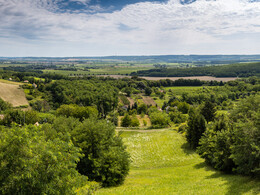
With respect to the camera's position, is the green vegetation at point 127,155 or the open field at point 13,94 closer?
the green vegetation at point 127,155

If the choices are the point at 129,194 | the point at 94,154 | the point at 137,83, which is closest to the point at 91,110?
the point at 94,154

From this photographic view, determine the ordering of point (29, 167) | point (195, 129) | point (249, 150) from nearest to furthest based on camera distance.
→ point (29, 167), point (249, 150), point (195, 129)

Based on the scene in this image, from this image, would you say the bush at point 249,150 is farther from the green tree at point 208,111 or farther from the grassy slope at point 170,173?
the green tree at point 208,111

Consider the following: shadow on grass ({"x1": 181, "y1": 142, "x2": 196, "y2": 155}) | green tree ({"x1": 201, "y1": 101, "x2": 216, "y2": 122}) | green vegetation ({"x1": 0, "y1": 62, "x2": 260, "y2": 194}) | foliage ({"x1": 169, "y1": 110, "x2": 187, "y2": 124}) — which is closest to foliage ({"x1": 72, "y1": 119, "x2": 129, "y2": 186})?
green vegetation ({"x1": 0, "y1": 62, "x2": 260, "y2": 194})

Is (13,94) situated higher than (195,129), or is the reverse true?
(195,129)

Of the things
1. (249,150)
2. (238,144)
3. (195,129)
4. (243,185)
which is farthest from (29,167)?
(195,129)

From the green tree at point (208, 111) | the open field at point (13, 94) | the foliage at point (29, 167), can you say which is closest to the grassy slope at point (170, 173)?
the foliage at point (29, 167)

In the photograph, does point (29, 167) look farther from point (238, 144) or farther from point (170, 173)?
point (170, 173)

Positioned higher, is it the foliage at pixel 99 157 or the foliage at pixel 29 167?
the foliage at pixel 29 167
